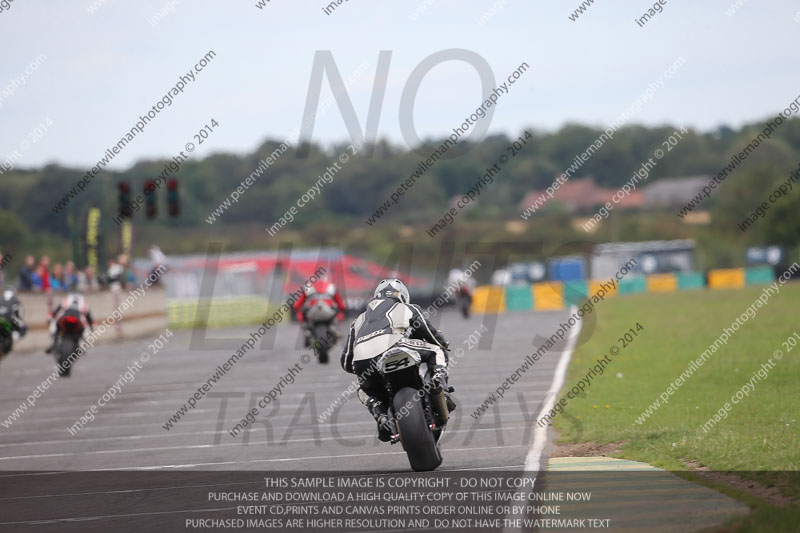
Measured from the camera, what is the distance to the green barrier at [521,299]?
145ft

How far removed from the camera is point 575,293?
46719 millimetres

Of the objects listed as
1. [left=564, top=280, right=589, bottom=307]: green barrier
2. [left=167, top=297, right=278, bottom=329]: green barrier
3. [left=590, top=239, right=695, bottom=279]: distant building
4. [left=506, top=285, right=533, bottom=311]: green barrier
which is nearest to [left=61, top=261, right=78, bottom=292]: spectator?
[left=167, top=297, right=278, bottom=329]: green barrier

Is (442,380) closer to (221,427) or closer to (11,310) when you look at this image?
(221,427)

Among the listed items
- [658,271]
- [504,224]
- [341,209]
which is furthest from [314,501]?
[341,209]

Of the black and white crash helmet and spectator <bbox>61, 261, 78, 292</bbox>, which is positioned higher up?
the black and white crash helmet

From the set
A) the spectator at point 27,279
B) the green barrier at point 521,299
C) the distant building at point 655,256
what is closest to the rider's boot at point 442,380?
the spectator at point 27,279

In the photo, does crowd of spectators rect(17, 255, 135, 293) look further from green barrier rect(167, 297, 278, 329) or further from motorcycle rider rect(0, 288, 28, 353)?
motorcycle rider rect(0, 288, 28, 353)

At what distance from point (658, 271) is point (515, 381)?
49.8 meters

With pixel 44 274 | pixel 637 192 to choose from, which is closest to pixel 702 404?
pixel 44 274

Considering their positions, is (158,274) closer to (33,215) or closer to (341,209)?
(33,215)

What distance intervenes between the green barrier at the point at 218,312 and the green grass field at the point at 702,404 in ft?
58.6

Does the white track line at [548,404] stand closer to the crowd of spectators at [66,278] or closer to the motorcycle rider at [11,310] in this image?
the motorcycle rider at [11,310]

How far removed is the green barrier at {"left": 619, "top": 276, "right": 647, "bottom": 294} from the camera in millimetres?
52031

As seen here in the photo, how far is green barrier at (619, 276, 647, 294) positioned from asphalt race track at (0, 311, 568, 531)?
92.7 feet
